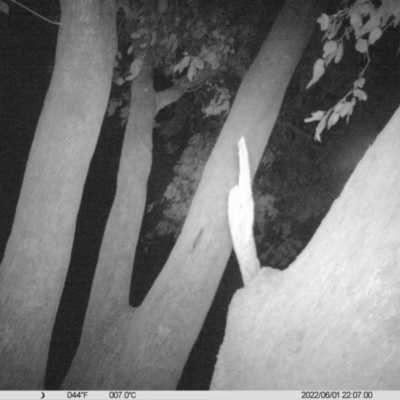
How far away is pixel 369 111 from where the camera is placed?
4852 mm

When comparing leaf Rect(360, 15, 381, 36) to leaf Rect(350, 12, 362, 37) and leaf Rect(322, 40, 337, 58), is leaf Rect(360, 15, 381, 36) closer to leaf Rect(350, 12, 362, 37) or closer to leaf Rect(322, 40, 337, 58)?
leaf Rect(350, 12, 362, 37)

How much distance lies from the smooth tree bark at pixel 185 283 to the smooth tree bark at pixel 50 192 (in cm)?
59

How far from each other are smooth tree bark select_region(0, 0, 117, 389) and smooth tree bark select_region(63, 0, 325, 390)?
1.93 feet

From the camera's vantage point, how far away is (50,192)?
2.34 m

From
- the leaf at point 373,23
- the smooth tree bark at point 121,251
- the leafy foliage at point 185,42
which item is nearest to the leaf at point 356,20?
the leaf at point 373,23

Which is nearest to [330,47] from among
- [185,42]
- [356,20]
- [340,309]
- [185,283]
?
[356,20]

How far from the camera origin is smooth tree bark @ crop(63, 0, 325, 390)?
8.68 feet

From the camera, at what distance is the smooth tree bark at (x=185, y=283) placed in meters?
2.64

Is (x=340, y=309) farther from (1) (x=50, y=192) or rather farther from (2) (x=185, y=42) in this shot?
(2) (x=185, y=42)

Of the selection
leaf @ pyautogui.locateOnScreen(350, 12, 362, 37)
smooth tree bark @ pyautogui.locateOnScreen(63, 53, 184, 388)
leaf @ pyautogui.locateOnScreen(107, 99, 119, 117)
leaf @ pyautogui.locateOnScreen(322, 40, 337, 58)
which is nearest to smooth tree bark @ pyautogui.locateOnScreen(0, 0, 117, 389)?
smooth tree bark @ pyautogui.locateOnScreen(63, 53, 184, 388)

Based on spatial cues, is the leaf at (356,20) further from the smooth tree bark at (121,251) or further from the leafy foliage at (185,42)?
the smooth tree bark at (121,251)

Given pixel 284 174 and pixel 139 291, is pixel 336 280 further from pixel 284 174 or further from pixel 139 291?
pixel 139 291

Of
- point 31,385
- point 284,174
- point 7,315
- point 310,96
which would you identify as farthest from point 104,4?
point 284,174

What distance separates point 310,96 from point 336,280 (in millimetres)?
4387
